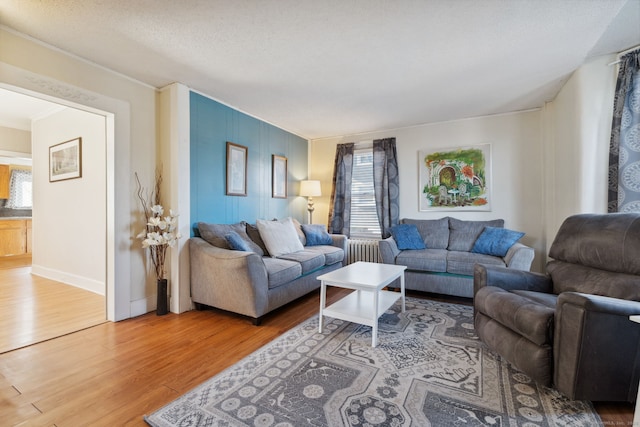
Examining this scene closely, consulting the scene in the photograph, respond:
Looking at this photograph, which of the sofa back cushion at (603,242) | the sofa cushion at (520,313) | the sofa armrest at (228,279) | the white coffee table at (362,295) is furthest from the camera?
the sofa armrest at (228,279)

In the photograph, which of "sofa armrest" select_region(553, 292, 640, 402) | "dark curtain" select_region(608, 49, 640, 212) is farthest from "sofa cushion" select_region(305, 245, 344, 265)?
"dark curtain" select_region(608, 49, 640, 212)

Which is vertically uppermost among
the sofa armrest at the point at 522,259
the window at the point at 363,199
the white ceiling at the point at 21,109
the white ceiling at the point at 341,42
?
the white ceiling at the point at 21,109

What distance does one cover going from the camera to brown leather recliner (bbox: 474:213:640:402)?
1.41 metres

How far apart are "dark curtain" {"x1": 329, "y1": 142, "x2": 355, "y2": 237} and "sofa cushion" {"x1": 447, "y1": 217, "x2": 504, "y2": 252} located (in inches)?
66.1

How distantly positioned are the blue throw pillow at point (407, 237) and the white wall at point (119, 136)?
2.96 metres

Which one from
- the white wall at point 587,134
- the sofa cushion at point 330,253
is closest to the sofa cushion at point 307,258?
the sofa cushion at point 330,253

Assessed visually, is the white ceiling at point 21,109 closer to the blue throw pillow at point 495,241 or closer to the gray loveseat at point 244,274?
the gray loveseat at point 244,274

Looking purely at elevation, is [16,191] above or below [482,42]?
below

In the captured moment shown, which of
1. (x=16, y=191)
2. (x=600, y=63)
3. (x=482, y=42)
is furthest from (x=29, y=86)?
(x=16, y=191)

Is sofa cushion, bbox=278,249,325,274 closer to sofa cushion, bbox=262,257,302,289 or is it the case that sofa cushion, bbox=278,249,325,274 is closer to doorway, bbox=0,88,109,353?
sofa cushion, bbox=262,257,302,289

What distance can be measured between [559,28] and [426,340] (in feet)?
8.24

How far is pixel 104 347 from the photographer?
2.19m

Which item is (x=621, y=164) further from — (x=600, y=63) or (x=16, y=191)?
(x=16, y=191)

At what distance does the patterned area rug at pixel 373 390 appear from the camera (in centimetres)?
141
